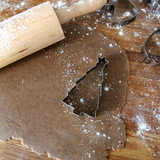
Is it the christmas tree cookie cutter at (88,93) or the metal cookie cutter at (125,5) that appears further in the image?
the metal cookie cutter at (125,5)

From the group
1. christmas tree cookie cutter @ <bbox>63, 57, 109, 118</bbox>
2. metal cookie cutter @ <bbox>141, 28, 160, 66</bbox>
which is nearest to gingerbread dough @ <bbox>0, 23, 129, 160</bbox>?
christmas tree cookie cutter @ <bbox>63, 57, 109, 118</bbox>

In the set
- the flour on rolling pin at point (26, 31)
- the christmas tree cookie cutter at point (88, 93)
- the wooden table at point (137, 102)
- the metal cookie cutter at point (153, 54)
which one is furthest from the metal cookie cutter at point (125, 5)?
the flour on rolling pin at point (26, 31)

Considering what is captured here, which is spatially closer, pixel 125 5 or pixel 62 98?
pixel 62 98

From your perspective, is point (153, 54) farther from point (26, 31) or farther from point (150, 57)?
point (26, 31)

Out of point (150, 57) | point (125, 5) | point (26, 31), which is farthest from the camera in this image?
point (125, 5)

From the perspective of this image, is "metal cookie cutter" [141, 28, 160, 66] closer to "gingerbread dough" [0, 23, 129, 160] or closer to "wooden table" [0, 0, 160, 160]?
"wooden table" [0, 0, 160, 160]

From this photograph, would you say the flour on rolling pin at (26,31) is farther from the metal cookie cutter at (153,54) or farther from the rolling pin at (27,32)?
the metal cookie cutter at (153,54)

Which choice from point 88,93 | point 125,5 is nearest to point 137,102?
point 88,93
